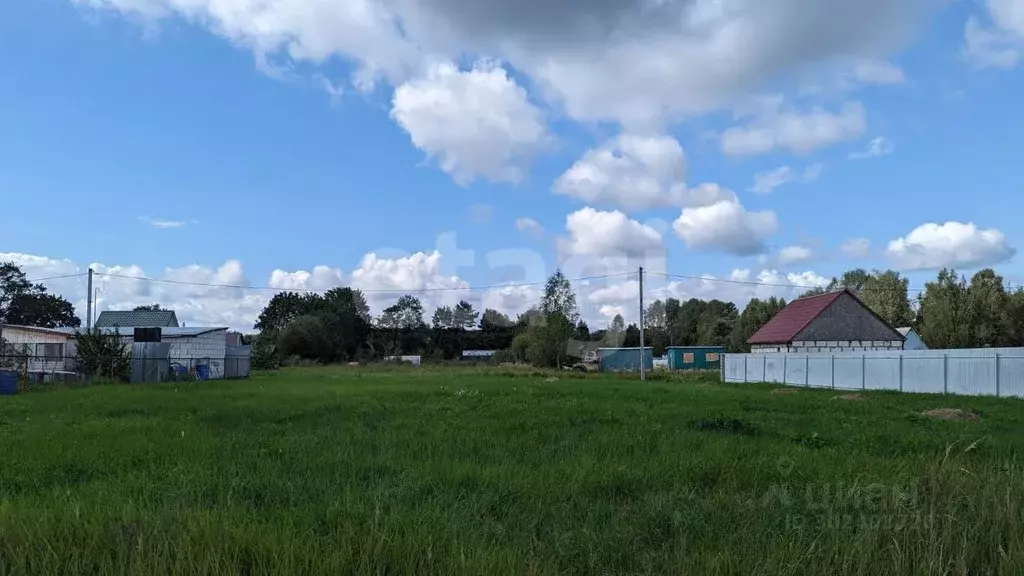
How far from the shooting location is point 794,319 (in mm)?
42000

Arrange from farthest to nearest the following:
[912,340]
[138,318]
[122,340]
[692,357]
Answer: [692,357]
[138,318]
[912,340]
[122,340]

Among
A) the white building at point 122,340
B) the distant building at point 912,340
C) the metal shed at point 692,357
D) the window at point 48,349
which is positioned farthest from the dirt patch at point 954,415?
the metal shed at point 692,357

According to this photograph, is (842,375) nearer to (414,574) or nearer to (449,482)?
(449,482)

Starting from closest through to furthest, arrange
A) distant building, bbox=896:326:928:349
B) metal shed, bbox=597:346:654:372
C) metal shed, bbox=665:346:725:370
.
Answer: distant building, bbox=896:326:928:349 < metal shed, bbox=665:346:725:370 < metal shed, bbox=597:346:654:372

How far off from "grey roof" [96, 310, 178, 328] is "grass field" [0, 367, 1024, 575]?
4432cm

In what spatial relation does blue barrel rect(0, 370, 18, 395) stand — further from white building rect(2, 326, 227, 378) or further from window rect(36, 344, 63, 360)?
window rect(36, 344, 63, 360)

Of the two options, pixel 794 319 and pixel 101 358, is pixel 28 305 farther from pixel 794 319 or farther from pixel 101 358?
pixel 794 319

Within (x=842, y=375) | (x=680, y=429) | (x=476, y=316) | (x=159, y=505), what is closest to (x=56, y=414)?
(x=159, y=505)

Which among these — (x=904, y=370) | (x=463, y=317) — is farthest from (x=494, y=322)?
(x=904, y=370)

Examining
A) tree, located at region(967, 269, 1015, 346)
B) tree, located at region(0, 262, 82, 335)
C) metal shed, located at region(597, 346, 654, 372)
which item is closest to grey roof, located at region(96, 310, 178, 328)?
tree, located at region(0, 262, 82, 335)

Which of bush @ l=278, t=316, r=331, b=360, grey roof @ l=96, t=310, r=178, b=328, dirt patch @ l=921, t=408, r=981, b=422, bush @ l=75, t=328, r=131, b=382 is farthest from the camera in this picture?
bush @ l=278, t=316, r=331, b=360

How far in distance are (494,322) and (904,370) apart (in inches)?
2916

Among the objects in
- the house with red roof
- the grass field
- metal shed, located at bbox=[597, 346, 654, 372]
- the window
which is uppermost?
the house with red roof

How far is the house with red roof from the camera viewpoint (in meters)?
39.6
